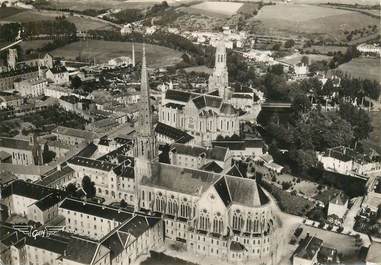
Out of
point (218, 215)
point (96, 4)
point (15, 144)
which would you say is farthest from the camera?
point (96, 4)

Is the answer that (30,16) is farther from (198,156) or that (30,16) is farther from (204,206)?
(204,206)

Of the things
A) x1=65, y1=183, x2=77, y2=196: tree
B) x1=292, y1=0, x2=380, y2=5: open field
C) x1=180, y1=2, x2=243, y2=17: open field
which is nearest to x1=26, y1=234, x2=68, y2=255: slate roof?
x1=65, y1=183, x2=77, y2=196: tree

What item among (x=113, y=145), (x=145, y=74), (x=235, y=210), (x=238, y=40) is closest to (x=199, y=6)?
(x=238, y=40)

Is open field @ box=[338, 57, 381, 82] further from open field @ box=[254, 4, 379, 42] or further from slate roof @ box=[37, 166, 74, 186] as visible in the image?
slate roof @ box=[37, 166, 74, 186]

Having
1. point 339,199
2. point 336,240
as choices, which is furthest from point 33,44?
point 336,240

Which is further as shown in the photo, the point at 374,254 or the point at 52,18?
the point at 52,18

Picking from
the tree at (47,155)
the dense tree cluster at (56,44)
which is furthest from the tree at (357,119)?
the dense tree cluster at (56,44)
